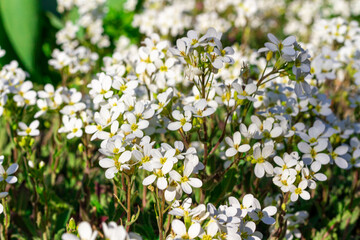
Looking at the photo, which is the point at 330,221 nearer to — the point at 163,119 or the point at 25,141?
the point at 163,119

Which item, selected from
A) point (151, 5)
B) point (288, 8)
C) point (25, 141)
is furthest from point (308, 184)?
point (288, 8)

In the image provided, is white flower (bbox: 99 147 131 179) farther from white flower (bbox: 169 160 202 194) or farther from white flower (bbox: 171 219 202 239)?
white flower (bbox: 171 219 202 239)

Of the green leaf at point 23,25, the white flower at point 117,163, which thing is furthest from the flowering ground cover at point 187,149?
the green leaf at point 23,25

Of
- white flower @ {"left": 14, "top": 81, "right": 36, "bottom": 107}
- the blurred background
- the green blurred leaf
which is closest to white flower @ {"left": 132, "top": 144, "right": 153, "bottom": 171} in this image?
white flower @ {"left": 14, "top": 81, "right": 36, "bottom": 107}

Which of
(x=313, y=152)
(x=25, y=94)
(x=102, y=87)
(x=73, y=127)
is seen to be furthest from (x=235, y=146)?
(x=25, y=94)

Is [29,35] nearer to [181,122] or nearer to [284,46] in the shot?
[181,122]

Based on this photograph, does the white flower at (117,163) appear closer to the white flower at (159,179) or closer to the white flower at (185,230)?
the white flower at (159,179)
